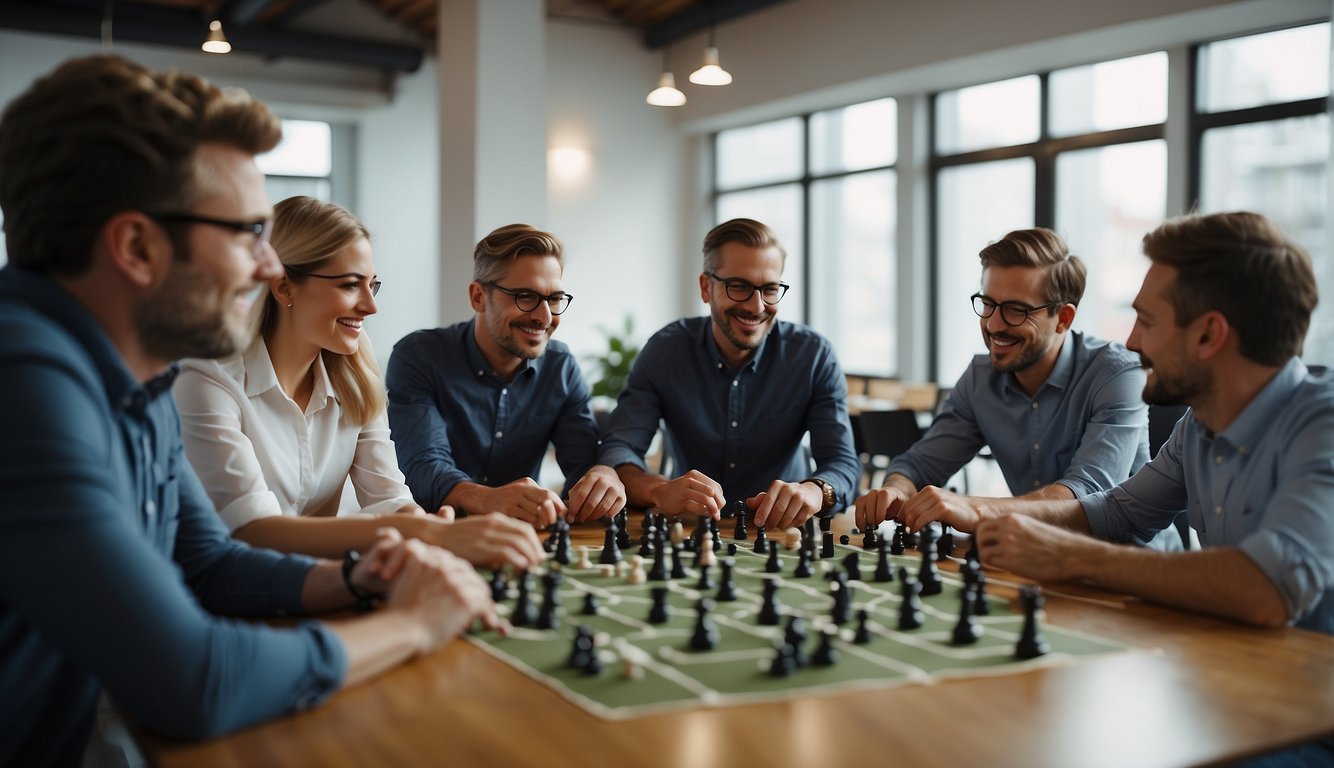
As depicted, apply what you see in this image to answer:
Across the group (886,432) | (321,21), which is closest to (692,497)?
(886,432)

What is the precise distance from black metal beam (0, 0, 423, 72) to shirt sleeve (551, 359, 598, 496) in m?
8.04

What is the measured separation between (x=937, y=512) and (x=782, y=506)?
0.39 metres

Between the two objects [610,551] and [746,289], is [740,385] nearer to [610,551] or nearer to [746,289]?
[746,289]

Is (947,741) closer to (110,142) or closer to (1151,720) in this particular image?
(1151,720)

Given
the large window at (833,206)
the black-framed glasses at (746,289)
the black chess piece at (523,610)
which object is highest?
the large window at (833,206)

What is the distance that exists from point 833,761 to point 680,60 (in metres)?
11.2

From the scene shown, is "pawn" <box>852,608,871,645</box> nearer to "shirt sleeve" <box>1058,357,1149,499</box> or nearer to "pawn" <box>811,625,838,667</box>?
"pawn" <box>811,625,838,667</box>

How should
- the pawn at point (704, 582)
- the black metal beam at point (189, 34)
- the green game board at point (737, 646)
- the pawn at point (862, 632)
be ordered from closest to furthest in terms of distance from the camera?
the green game board at point (737, 646) → the pawn at point (862, 632) → the pawn at point (704, 582) → the black metal beam at point (189, 34)

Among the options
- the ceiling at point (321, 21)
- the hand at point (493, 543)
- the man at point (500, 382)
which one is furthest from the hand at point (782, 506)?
the ceiling at point (321, 21)

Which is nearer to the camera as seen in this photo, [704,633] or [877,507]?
[704,633]

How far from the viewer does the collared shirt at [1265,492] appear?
2014 mm

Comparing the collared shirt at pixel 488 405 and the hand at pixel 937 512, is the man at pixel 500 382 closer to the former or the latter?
the collared shirt at pixel 488 405

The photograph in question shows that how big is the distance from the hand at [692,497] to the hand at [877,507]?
0.36 metres

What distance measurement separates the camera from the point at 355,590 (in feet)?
6.49
